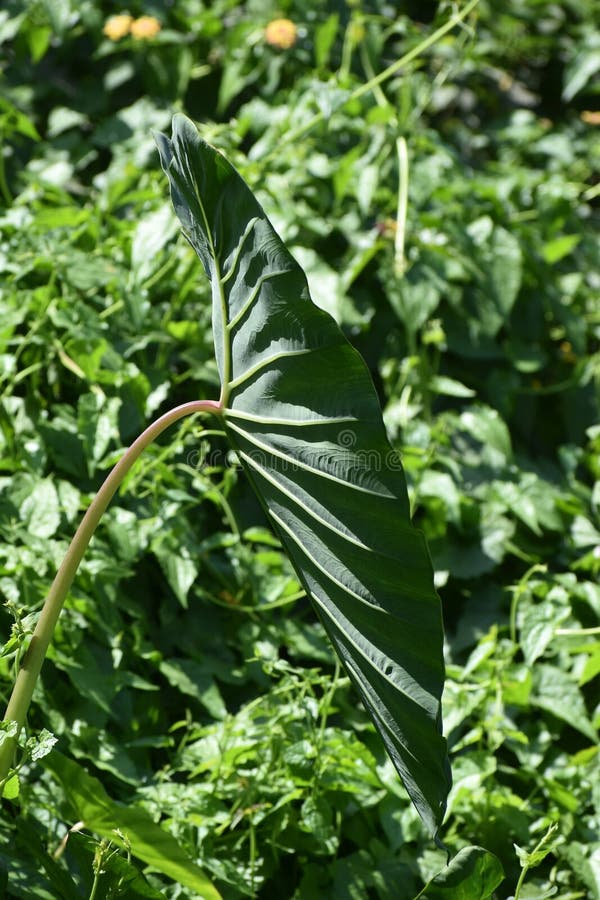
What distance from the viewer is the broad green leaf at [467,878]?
1.20 metres

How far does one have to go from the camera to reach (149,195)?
2135mm

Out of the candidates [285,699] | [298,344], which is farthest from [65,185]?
[298,344]

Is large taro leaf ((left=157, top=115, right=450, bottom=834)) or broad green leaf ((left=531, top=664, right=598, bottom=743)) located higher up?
large taro leaf ((left=157, top=115, right=450, bottom=834))

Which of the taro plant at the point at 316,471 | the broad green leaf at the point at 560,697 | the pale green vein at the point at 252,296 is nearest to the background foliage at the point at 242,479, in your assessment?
the broad green leaf at the point at 560,697

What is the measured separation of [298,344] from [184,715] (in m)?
0.84

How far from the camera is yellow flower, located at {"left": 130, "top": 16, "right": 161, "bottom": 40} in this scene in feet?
8.46

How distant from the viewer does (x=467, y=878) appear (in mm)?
1201

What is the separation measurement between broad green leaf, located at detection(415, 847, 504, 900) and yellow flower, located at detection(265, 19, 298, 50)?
6.67ft

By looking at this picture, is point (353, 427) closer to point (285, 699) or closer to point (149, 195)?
point (285, 699)

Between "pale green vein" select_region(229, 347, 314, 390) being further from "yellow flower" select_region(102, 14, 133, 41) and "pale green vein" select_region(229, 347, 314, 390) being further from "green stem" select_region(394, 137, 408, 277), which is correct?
"yellow flower" select_region(102, 14, 133, 41)

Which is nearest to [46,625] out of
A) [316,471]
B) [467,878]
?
[316,471]

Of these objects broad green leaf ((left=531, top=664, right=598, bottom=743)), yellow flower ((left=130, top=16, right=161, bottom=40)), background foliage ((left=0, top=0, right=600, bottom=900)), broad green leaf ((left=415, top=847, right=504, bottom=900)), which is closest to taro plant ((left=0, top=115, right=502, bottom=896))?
broad green leaf ((left=415, top=847, right=504, bottom=900))

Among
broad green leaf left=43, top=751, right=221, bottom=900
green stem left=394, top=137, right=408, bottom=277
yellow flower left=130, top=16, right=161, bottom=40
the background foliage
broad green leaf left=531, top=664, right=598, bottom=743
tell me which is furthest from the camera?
yellow flower left=130, top=16, right=161, bottom=40

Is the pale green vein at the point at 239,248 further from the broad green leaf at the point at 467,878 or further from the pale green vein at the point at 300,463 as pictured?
the broad green leaf at the point at 467,878
